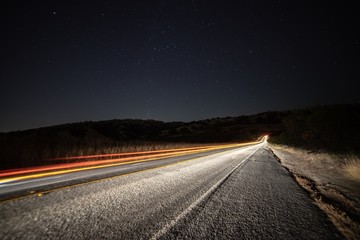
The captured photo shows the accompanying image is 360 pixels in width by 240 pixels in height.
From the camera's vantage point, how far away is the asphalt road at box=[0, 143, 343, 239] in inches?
Answer: 124

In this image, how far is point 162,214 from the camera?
3.89 meters

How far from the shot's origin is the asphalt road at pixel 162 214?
3158mm

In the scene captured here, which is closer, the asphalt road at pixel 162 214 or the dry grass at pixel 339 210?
the asphalt road at pixel 162 214

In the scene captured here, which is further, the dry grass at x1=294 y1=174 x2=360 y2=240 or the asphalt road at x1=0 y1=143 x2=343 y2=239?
the dry grass at x1=294 y1=174 x2=360 y2=240

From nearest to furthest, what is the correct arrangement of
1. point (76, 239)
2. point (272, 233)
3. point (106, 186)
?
point (76, 239) < point (272, 233) < point (106, 186)

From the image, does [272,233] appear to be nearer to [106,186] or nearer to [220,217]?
[220,217]

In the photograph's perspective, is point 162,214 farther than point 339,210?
No

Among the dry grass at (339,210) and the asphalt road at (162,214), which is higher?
the asphalt road at (162,214)

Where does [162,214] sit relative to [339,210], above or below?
above

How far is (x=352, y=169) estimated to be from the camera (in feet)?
33.3

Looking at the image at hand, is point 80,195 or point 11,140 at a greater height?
point 11,140

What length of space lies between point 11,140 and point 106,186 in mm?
8477

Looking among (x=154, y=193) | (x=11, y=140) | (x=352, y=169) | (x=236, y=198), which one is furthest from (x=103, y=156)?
(x=352, y=169)

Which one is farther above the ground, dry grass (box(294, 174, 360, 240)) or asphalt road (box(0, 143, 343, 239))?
asphalt road (box(0, 143, 343, 239))
